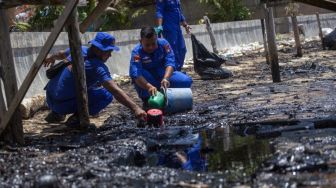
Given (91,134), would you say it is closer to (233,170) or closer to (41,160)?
(41,160)

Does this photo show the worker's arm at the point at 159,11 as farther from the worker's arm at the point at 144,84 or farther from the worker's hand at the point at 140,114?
the worker's hand at the point at 140,114

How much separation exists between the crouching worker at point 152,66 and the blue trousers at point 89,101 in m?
0.45

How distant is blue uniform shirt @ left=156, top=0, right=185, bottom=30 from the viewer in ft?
33.5

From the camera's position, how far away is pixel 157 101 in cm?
698

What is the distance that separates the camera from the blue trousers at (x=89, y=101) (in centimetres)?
687

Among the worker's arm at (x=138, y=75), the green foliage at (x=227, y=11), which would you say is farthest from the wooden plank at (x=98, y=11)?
the green foliage at (x=227, y=11)

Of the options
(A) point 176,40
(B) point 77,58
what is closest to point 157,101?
(B) point 77,58

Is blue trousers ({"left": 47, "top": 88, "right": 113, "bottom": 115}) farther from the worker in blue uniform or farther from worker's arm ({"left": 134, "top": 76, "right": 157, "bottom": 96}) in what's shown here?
the worker in blue uniform

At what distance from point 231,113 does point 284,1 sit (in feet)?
8.94

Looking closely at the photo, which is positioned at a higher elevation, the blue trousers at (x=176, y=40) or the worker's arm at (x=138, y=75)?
the blue trousers at (x=176, y=40)

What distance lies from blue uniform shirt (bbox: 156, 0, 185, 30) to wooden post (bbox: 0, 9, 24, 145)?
459cm

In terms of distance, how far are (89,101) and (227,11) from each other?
18.3 metres

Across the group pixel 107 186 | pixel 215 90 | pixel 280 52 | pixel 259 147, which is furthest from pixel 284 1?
pixel 280 52

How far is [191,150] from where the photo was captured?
536 cm
